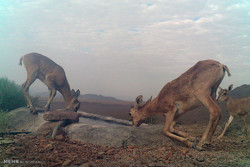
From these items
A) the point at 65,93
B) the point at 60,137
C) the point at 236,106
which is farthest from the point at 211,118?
the point at 65,93

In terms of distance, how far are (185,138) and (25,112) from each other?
7.57m

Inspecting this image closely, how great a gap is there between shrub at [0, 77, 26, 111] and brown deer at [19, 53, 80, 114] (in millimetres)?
1063

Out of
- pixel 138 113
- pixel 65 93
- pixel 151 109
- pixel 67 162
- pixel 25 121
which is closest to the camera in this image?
pixel 67 162

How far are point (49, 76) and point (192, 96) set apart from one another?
312 inches

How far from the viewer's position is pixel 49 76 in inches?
415

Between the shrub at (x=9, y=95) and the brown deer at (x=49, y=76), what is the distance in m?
1.06

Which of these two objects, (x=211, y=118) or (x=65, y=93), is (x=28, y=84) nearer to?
(x=65, y=93)

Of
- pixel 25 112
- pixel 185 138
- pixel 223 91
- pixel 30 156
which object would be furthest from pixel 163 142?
pixel 25 112

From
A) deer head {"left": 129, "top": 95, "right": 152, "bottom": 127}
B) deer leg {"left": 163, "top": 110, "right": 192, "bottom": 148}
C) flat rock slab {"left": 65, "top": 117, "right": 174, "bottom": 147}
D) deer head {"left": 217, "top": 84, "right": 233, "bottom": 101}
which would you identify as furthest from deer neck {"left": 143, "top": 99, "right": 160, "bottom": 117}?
deer head {"left": 217, "top": 84, "right": 233, "bottom": 101}

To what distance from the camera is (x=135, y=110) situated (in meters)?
7.78

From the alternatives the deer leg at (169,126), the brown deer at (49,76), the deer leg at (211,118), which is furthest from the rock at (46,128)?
the deer leg at (211,118)

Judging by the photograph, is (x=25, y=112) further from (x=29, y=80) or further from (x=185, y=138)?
(x=185, y=138)

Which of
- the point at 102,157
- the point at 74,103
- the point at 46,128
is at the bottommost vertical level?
the point at 46,128

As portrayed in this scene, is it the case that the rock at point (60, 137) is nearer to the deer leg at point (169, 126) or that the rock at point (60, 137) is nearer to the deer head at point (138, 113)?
the deer head at point (138, 113)
